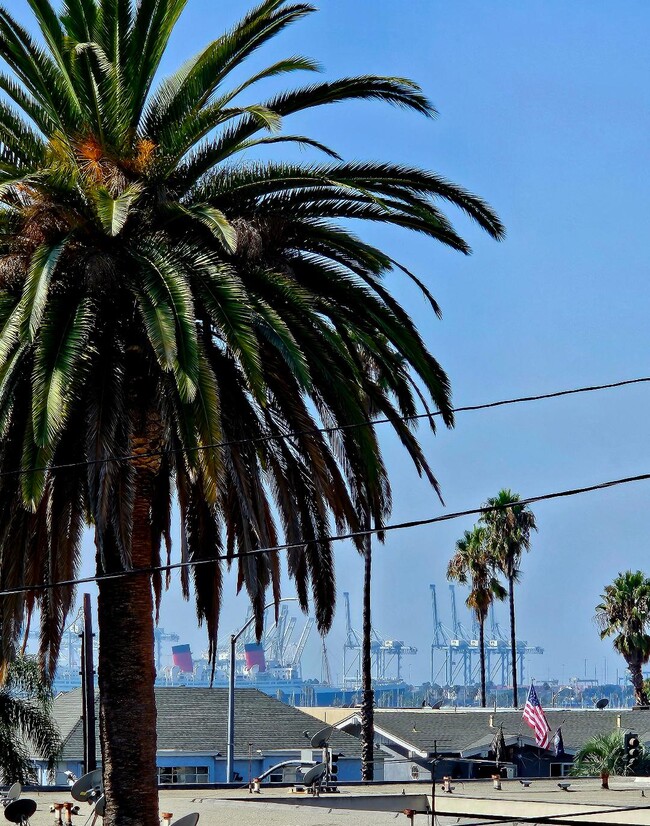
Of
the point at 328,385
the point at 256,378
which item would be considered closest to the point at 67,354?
the point at 256,378

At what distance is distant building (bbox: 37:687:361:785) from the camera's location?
174 ft

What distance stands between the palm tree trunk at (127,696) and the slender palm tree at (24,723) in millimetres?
25802

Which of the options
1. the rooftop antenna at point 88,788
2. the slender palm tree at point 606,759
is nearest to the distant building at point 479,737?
the slender palm tree at point 606,759

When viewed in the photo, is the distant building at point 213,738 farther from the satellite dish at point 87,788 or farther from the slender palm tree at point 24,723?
the satellite dish at point 87,788

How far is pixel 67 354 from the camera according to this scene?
16016 mm

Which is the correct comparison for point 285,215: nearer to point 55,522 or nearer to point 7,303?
point 7,303

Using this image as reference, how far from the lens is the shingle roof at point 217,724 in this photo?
54188 millimetres

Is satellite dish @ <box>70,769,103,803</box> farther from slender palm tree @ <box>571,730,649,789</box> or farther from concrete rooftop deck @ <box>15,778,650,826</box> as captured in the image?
slender palm tree @ <box>571,730,649,789</box>

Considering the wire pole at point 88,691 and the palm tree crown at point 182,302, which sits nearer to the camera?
the palm tree crown at point 182,302

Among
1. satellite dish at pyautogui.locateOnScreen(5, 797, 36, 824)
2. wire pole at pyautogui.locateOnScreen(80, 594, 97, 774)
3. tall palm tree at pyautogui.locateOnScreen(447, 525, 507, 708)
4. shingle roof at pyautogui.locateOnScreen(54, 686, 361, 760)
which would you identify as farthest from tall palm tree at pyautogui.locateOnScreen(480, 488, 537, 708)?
satellite dish at pyautogui.locateOnScreen(5, 797, 36, 824)

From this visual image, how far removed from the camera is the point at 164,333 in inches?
613

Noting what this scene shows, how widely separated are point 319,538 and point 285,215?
4.78 metres

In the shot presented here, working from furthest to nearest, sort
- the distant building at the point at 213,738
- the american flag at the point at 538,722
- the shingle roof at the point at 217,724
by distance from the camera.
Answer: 1. the shingle roof at the point at 217,724
2. the distant building at the point at 213,738
3. the american flag at the point at 538,722

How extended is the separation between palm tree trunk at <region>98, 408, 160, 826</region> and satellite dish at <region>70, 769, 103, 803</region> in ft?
27.7
